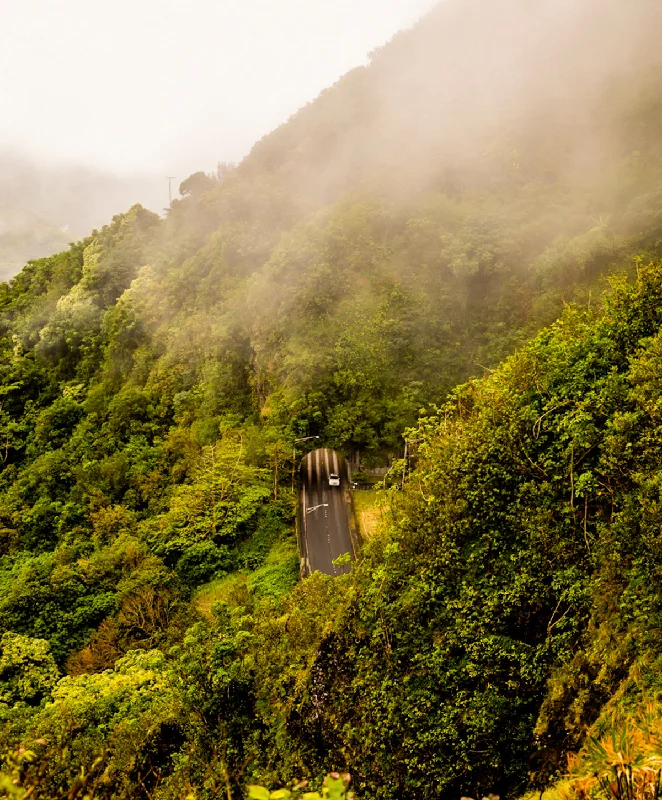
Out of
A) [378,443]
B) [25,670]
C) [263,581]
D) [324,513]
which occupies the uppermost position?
[378,443]

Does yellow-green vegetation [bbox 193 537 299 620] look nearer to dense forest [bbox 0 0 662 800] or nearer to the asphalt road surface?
dense forest [bbox 0 0 662 800]

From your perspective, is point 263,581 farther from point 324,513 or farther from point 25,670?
point 25,670

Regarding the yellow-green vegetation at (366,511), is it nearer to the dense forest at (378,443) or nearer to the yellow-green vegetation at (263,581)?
the dense forest at (378,443)

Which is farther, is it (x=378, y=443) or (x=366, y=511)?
(x=378, y=443)

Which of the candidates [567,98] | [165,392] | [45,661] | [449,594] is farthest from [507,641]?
[567,98]

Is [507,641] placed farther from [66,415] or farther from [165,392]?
[66,415]

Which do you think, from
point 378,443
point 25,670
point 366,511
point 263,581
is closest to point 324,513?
point 366,511

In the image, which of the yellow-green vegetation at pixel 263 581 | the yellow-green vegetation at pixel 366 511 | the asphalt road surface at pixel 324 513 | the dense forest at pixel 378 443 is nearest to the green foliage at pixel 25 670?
the dense forest at pixel 378 443
